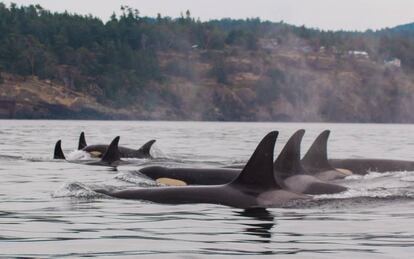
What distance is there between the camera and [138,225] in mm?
12469

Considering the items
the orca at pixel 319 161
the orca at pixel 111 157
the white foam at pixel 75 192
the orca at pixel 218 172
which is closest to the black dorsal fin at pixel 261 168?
the orca at pixel 218 172

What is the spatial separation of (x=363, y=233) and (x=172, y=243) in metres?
2.61

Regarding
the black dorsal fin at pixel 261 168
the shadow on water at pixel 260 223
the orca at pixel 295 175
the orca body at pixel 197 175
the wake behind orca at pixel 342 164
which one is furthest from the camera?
the wake behind orca at pixel 342 164

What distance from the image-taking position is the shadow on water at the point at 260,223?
38.8 ft

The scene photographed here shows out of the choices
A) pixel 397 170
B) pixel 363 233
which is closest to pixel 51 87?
pixel 397 170

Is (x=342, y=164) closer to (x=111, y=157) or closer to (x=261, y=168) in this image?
(x=111, y=157)

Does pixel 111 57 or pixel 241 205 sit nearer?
pixel 241 205

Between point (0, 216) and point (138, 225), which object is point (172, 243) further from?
point (0, 216)

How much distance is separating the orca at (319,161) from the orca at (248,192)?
510 centimetres

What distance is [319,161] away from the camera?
20750 millimetres

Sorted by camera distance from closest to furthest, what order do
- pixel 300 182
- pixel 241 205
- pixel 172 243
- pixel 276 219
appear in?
1. pixel 172 243
2. pixel 276 219
3. pixel 241 205
4. pixel 300 182

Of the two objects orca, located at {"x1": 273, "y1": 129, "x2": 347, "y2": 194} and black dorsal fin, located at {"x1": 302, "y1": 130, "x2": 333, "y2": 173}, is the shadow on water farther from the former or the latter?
black dorsal fin, located at {"x1": 302, "y1": 130, "x2": 333, "y2": 173}

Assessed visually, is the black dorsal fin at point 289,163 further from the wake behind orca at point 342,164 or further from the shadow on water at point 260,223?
the wake behind orca at point 342,164

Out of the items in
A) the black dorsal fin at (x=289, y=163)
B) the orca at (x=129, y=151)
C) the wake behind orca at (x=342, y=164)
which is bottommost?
the orca at (x=129, y=151)
